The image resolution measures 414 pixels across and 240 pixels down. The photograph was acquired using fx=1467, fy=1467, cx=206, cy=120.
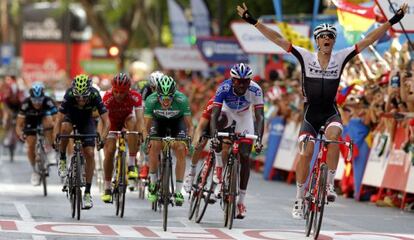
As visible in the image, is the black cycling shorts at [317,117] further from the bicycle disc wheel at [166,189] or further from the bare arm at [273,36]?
the bicycle disc wheel at [166,189]

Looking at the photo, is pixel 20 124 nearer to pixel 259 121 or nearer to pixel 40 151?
pixel 40 151

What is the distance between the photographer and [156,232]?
51.8ft

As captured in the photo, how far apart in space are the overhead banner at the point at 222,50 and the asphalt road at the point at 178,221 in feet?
37.3

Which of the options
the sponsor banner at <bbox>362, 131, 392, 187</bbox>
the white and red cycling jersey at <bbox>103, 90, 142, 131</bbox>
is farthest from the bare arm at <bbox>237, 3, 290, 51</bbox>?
the sponsor banner at <bbox>362, 131, 392, 187</bbox>

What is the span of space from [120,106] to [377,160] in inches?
197

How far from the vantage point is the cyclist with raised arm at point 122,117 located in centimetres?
1801

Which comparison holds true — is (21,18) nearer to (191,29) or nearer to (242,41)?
(191,29)

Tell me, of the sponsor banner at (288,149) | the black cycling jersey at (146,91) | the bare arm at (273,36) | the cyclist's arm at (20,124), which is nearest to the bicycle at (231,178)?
the bare arm at (273,36)

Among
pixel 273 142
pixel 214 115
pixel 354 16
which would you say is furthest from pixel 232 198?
pixel 273 142

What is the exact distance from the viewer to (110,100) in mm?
18578

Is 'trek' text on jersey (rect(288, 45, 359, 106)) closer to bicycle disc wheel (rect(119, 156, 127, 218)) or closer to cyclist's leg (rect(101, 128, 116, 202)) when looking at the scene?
bicycle disc wheel (rect(119, 156, 127, 218))

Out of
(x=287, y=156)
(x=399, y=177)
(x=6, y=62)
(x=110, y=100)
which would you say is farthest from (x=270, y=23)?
(x=6, y=62)

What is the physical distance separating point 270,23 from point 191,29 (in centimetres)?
1472

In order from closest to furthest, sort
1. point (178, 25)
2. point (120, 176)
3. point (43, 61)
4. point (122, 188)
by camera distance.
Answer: point (122, 188) < point (120, 176) < point (178, 25) < point (43, 61)
